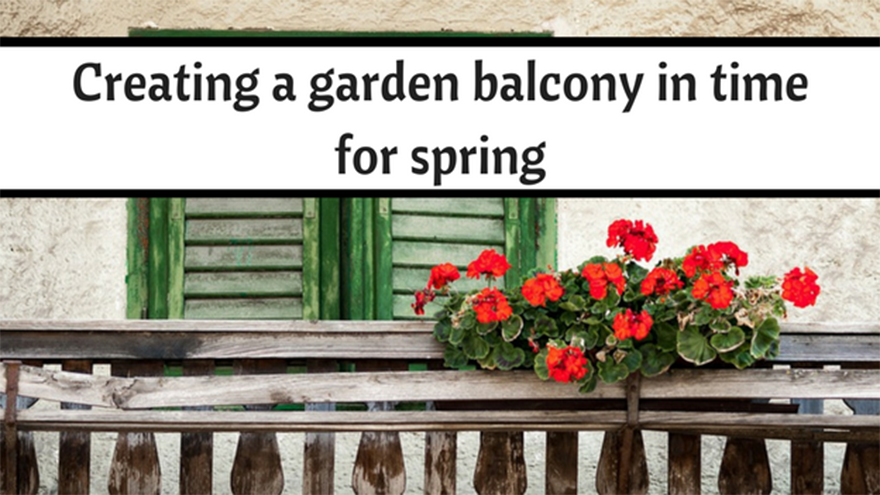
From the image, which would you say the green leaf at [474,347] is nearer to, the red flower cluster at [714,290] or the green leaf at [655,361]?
the green leaf at [655,361]

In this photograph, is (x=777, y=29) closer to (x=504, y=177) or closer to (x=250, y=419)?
(x=504, y=177)

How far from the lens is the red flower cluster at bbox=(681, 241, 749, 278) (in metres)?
4.00

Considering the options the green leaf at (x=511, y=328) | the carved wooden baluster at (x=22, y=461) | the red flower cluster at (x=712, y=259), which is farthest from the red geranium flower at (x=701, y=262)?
the carved wooden baluster at (x=22, y=461)

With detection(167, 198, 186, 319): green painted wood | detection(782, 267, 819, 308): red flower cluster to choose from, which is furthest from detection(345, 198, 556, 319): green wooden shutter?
detection(782, 267, 819, 308): red flower cluster

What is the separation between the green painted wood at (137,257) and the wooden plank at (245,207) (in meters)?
0.17

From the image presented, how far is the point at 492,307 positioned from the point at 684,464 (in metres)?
0.82

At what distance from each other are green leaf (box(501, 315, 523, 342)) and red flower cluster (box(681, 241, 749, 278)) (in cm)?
50

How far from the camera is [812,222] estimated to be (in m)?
5.31

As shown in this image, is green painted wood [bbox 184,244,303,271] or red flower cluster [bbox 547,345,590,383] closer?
red flower cluster [bbox 547,345,590,383]

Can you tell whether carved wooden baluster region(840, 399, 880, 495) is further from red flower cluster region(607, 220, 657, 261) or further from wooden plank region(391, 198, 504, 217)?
wooden plank region(391, 198, 504, 217)

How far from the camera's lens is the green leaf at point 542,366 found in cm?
392

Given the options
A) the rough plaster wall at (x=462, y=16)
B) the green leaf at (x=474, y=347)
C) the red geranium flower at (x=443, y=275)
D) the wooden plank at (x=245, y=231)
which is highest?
the rough plaster wall at (x=462, y=16)

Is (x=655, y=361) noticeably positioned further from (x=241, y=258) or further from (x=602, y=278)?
(x=241, y=258)

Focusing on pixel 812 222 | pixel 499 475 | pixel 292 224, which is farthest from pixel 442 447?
pixel 812 222
